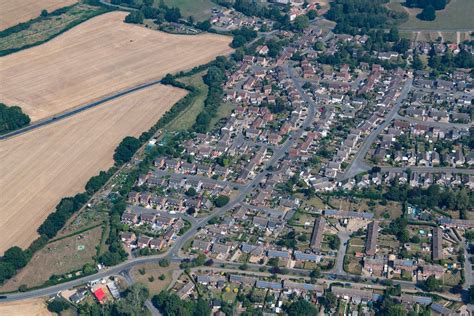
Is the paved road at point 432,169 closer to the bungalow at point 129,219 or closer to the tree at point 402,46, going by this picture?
the bungalow at point 129,219

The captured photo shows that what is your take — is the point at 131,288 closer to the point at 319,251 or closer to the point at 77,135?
the point at 319,251

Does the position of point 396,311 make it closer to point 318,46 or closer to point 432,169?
point 432,169

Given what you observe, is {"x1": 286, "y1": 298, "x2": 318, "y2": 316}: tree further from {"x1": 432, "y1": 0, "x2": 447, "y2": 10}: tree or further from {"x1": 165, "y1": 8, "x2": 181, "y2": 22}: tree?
{"x1": 432, "y1": 0, "x2": 447, "y2": 10}: tree

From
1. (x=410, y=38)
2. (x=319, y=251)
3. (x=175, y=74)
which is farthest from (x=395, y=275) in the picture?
(x=410, y=38)

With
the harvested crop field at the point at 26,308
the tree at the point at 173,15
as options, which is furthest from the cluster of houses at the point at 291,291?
the tree at the point at 173,15

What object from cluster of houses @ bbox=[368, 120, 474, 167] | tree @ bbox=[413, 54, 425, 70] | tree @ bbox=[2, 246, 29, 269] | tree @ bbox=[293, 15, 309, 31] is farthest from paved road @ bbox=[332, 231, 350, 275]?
tree @ bbox=[293, 15, 309, 31]

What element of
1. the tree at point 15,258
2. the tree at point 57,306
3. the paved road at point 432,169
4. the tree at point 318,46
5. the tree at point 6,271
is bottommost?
the tree at point 57,306

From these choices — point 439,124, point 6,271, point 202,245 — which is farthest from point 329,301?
point 439,124
